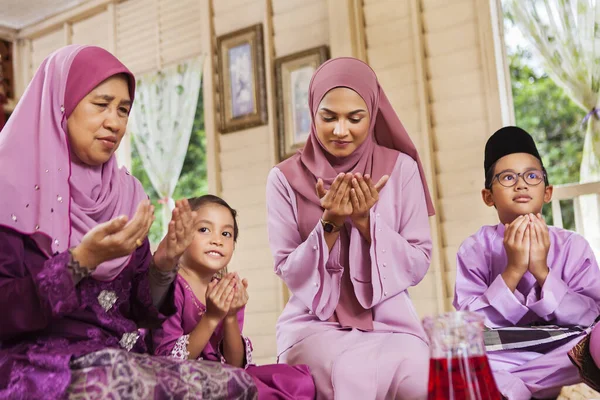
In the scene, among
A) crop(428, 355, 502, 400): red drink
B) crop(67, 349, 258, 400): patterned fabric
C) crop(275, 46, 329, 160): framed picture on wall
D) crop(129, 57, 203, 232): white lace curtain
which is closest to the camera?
crop(428, 355, 502, 400): red drink

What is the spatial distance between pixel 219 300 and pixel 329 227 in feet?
1.34

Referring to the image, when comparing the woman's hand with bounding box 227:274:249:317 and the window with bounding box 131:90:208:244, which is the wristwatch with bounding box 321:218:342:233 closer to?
the woman's hand with bounding box 227:274:249:317

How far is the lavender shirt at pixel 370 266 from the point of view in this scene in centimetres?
209

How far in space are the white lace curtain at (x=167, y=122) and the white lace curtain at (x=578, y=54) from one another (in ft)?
8.54

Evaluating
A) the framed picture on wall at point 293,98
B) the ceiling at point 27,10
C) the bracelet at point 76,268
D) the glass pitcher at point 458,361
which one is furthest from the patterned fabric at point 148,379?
the ceiling at point 27,10

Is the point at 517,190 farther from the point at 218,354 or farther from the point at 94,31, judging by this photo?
the point at 94,31

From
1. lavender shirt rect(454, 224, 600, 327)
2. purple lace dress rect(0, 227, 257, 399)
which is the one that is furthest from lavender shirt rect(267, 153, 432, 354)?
purple lace dress rect(0, 227, 257, 399)

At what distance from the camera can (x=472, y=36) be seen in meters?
3.83

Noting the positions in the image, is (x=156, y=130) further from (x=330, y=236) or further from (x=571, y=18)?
(x=330, y=236)

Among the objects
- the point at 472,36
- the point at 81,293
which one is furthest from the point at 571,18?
the point at 81,293

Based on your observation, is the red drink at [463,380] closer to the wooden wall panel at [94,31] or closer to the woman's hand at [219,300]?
the woman's hand at [219,300]

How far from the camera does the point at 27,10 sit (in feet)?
20.0

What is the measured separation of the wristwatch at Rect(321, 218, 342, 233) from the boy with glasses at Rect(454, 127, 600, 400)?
59 centimetres

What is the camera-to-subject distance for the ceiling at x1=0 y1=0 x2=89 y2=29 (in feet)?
19.5
